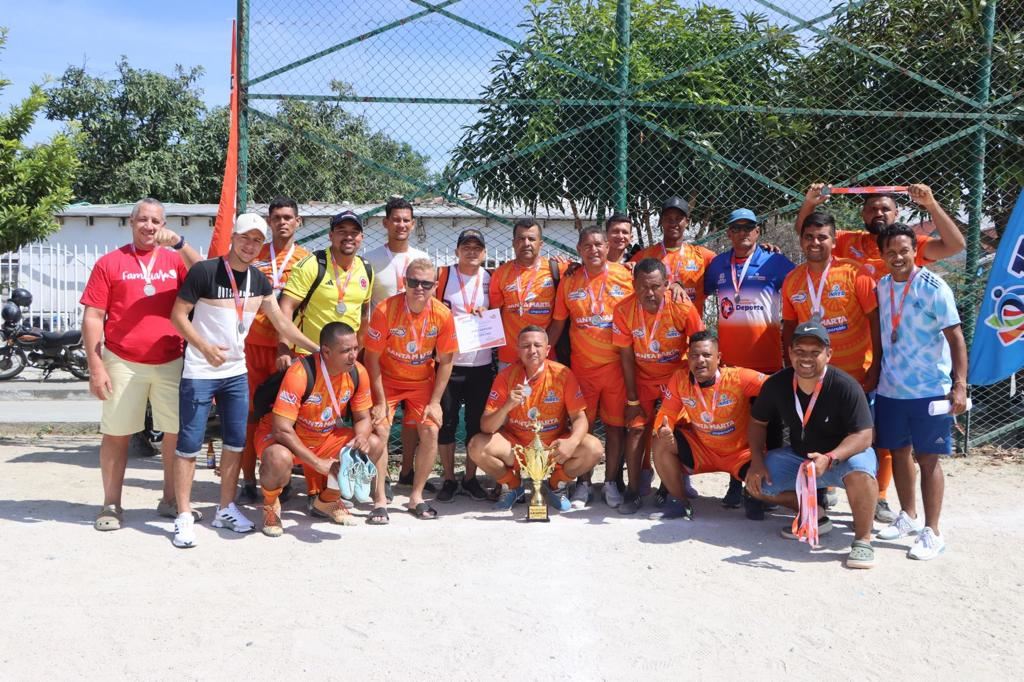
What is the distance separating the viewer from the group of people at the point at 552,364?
5078 millimetres

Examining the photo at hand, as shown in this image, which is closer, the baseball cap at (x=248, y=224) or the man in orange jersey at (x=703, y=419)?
the baseball cap at (x=248, y=224)

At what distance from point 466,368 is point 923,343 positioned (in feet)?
9.15

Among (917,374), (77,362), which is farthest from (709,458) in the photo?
(77,362)

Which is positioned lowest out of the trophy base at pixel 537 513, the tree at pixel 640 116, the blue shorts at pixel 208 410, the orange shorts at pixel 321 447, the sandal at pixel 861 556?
the trophy base at pixel 537 513

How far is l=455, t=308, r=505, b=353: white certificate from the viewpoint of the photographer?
5859 millimetres

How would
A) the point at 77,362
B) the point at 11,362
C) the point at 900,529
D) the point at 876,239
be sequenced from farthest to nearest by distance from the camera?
the point at 11,362 → the point at 77,362 → the point at 876,239 → the point at 900,529

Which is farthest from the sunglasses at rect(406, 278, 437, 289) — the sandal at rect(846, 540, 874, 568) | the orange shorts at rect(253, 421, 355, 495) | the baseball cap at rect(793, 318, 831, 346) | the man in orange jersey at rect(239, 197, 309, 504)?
the sandal at rect(846, 540, 874, 568)

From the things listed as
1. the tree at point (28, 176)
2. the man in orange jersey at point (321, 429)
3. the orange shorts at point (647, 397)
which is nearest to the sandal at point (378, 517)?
the man in orange jersey at point (321, 429)

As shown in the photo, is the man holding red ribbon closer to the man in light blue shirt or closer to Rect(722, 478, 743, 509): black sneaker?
Rect(722, 478, 743, 509): black sneaker

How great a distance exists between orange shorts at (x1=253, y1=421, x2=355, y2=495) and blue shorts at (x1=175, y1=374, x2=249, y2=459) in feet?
0.66

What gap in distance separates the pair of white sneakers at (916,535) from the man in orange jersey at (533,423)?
1.76 metres

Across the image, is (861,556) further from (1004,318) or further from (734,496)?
(1004,318)

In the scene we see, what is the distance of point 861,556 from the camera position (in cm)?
473

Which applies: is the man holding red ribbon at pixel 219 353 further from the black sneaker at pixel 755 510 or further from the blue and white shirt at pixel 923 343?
the blue and white shirt at pixel 923 343
